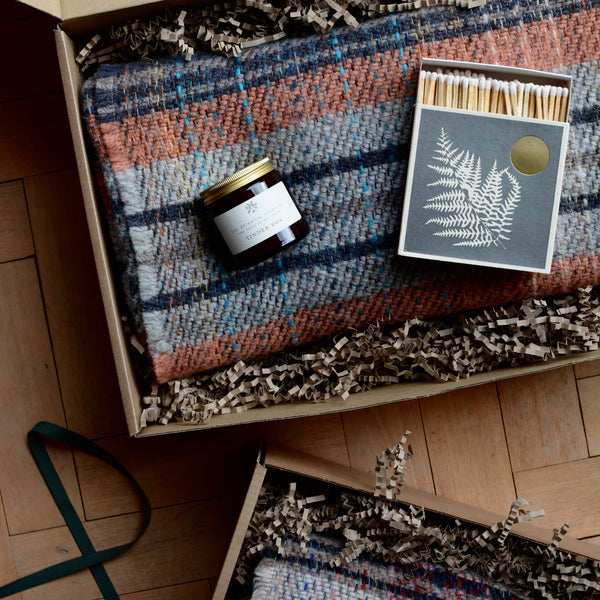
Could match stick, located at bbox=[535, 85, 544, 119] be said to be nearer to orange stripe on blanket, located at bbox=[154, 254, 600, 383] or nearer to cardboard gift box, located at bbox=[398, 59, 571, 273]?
cardboard gift box, located at bbox=[398, 59, 571, 273]

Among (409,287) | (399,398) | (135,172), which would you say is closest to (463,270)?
(409,287)

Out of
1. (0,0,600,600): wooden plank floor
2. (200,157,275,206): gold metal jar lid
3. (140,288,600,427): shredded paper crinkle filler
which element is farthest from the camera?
(0,0,600,600): wooden plank floor

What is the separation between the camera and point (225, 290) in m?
0.77

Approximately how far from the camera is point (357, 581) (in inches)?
31.2

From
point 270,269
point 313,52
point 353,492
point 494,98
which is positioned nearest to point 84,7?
point 313,52

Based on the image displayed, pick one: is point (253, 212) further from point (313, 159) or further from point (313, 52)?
point (313, 52)

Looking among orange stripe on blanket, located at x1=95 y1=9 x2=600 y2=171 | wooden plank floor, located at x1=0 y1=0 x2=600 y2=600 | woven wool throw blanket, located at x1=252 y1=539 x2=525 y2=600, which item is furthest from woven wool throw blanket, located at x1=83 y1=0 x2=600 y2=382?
woven wool throw blanket, located at x1=252 y1=539 x2=525 y2=600

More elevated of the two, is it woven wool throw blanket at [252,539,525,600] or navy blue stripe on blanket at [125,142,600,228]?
navy blue stripe on blanket at [125,142,600,228]

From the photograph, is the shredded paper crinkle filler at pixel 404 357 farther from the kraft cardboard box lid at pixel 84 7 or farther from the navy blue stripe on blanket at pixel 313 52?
the kraft cardboard box lid at pixel 84 7

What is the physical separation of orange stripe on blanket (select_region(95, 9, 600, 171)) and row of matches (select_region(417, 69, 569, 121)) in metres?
0.04

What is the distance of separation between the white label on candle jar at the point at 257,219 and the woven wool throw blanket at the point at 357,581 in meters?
0.44

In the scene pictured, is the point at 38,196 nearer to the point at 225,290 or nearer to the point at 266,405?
the point at 225,290

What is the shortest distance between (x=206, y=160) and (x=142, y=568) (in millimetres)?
667

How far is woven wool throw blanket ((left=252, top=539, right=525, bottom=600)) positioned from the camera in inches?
30.5
